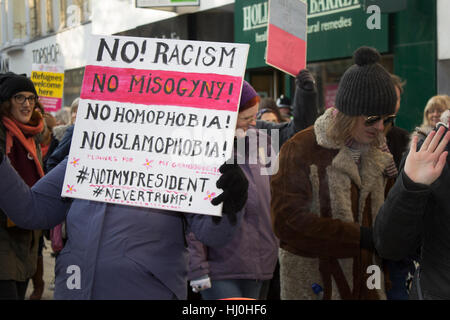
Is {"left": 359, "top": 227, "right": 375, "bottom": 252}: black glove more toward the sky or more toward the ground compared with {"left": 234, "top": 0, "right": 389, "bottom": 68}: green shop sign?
more toward the ground

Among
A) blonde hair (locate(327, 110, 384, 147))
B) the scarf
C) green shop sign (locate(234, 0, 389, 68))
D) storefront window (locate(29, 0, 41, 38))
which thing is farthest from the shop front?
storefront window (locate(29, 0, 41, 38))

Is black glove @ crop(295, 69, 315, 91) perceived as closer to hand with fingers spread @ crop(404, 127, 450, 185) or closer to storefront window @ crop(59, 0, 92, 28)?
hand with fingers spread @ crop(404, 127, 450, 185)

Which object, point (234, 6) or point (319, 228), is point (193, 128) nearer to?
point (319, 228)

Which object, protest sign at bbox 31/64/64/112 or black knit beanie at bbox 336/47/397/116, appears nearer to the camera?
black knit beanie at bbox 336/47/397/116

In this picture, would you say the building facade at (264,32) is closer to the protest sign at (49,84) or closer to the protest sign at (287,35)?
the protest sign at (287,35)

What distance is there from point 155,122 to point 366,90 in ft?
3.02

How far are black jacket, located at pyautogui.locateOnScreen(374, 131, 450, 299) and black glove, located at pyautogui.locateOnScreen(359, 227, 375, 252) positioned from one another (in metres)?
0.50

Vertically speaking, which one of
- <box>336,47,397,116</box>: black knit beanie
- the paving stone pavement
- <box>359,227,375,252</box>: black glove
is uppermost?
<box>336,47,397,116</box>: black knit beanie

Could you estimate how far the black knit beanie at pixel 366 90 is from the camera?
8.74ft

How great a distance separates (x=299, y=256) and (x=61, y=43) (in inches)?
613

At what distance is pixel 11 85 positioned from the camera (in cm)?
396

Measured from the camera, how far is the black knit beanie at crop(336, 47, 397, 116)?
8.74 ft

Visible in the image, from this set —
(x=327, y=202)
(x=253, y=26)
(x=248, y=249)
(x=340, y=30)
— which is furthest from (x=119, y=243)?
(x=253, y=26)

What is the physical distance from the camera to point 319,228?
262 cm
